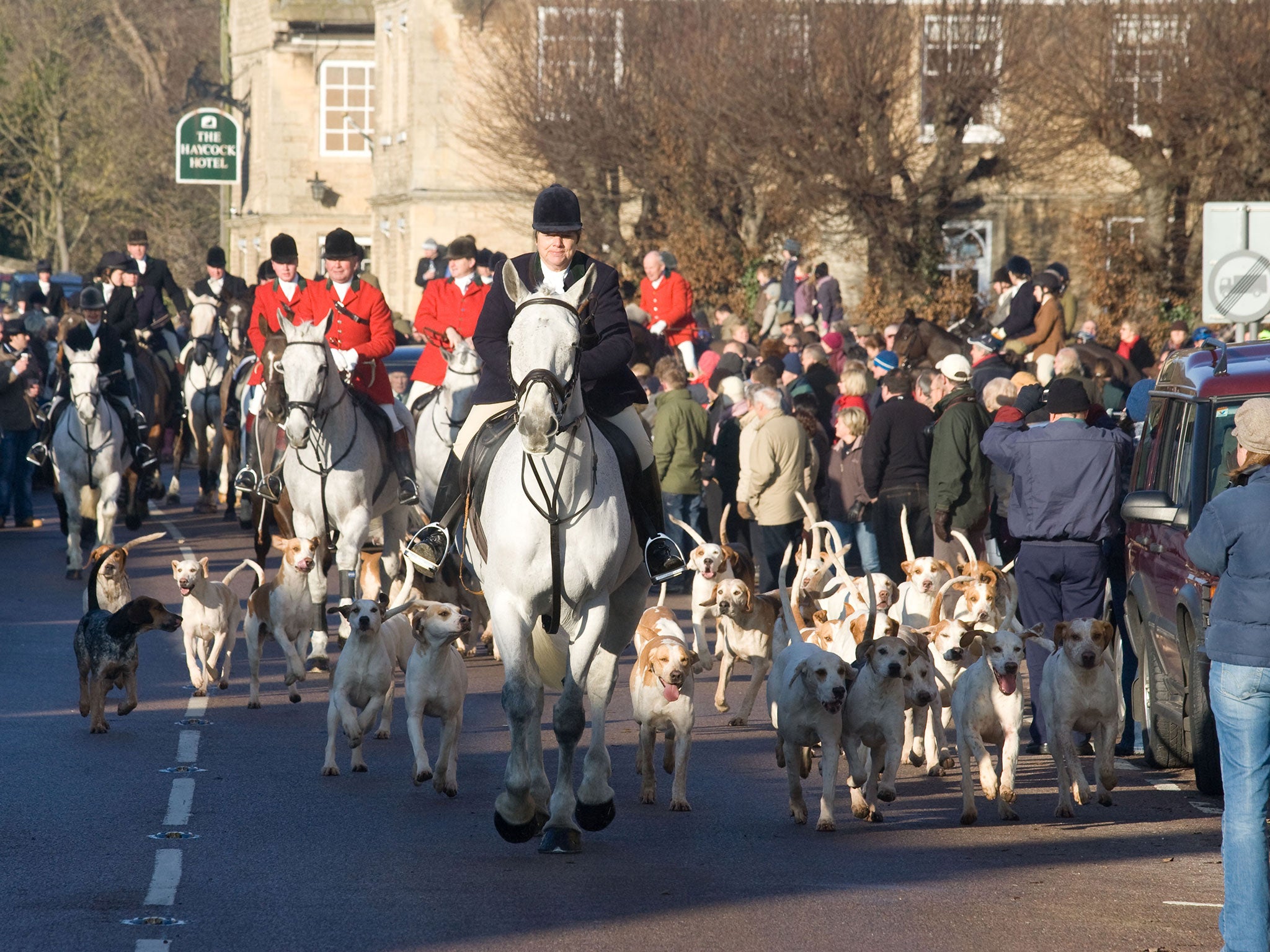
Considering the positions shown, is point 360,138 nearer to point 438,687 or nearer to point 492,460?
point 438,687

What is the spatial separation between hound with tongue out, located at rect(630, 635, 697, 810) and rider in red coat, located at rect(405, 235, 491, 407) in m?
5.75

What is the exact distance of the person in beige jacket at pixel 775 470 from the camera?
1656 centimetres

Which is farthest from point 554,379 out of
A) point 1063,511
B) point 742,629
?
point 742,629

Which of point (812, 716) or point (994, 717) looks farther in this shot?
A: point (994, 717)

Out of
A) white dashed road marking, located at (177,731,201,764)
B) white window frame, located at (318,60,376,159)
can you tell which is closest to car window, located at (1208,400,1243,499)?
white dashed road marking, located at (177,731,201,764)

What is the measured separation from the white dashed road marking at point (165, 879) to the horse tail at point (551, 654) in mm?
1787

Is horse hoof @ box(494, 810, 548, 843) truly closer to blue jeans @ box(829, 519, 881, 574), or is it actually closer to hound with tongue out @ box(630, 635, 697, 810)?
hound with tongue out @ box(630, 635, 697, 810)

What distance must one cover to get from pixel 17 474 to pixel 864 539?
11545 millimetres

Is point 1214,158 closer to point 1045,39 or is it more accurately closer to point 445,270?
point 1045,39

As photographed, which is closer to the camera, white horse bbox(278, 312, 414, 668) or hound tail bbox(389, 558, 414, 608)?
hound tail bbox(389, 558, 414, 608)

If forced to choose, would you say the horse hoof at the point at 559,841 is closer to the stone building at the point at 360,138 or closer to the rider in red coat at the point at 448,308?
the rider in red coat at the point at 448,308

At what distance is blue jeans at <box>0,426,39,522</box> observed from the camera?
77.3ft

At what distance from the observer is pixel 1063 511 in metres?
11.1

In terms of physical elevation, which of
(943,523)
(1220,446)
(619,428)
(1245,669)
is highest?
(619,428)
